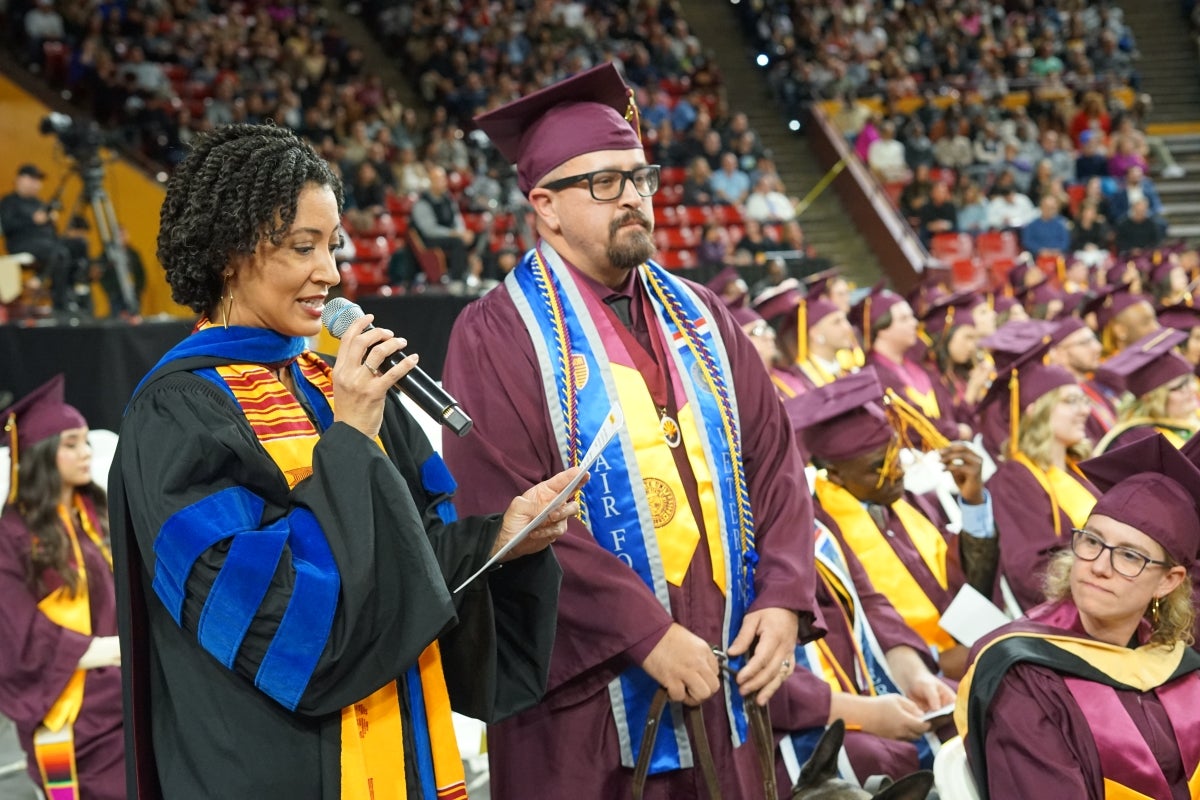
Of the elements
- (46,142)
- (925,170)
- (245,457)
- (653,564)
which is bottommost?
(925,170)

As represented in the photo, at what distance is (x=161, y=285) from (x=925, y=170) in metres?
10.1

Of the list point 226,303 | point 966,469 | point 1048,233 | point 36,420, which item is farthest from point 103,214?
point 1048,233

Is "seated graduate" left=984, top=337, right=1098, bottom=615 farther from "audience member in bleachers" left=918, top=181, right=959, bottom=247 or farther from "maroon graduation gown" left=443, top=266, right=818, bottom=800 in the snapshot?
"audience member in bleachers" left=918, top=181, right=959, bottom=247

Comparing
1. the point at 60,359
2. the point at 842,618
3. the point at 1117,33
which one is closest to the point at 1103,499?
the point at 842,618

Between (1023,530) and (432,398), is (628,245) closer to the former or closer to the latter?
(432,398)

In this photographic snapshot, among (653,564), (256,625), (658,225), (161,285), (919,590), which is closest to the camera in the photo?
(256,625)

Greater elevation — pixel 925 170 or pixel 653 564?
pixel 653 564

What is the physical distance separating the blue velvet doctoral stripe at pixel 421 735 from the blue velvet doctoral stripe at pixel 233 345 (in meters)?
0.52

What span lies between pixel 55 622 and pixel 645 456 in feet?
9.22

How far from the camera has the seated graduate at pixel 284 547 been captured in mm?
1801

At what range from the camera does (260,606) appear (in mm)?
1788

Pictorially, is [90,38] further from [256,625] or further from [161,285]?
[256,625]

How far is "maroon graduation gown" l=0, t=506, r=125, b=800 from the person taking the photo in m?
4.52

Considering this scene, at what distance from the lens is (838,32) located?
2231cm
